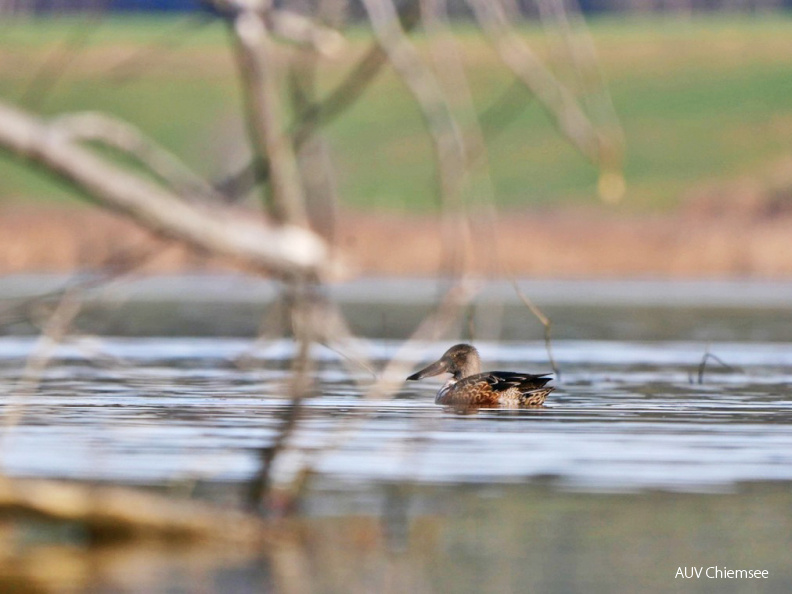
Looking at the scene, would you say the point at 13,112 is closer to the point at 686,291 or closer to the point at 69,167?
the point at 69,167

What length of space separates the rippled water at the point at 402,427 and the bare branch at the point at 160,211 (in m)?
1.22

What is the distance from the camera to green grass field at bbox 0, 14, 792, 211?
164 ft

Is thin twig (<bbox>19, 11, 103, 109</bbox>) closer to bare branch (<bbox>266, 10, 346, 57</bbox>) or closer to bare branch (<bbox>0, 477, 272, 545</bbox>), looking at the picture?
bare branch (<bbox>266, 10, 346, 57</bbox>)

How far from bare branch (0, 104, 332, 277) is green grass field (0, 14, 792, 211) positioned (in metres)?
39.4

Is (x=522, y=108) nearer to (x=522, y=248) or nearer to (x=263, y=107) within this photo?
(x=522, y=248)

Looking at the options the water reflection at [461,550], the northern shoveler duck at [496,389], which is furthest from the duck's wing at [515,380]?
the water reflection at [461,550]

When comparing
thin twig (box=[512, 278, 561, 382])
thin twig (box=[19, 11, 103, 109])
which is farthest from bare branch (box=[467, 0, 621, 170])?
thin twig (box=[19, 11, 103, 109])

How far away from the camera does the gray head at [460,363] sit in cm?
1642

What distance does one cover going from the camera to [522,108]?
48.0 m

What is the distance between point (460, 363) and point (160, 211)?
35.8 feet

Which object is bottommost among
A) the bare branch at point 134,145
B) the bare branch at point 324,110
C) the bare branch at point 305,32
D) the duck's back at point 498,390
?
the bare branch at point 134,145

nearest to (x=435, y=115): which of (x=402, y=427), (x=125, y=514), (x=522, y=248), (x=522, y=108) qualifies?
(x=125, y=514)

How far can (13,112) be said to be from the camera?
5523 millimetres

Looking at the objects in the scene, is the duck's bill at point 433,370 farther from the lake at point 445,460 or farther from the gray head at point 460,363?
the lake at point 445,460
